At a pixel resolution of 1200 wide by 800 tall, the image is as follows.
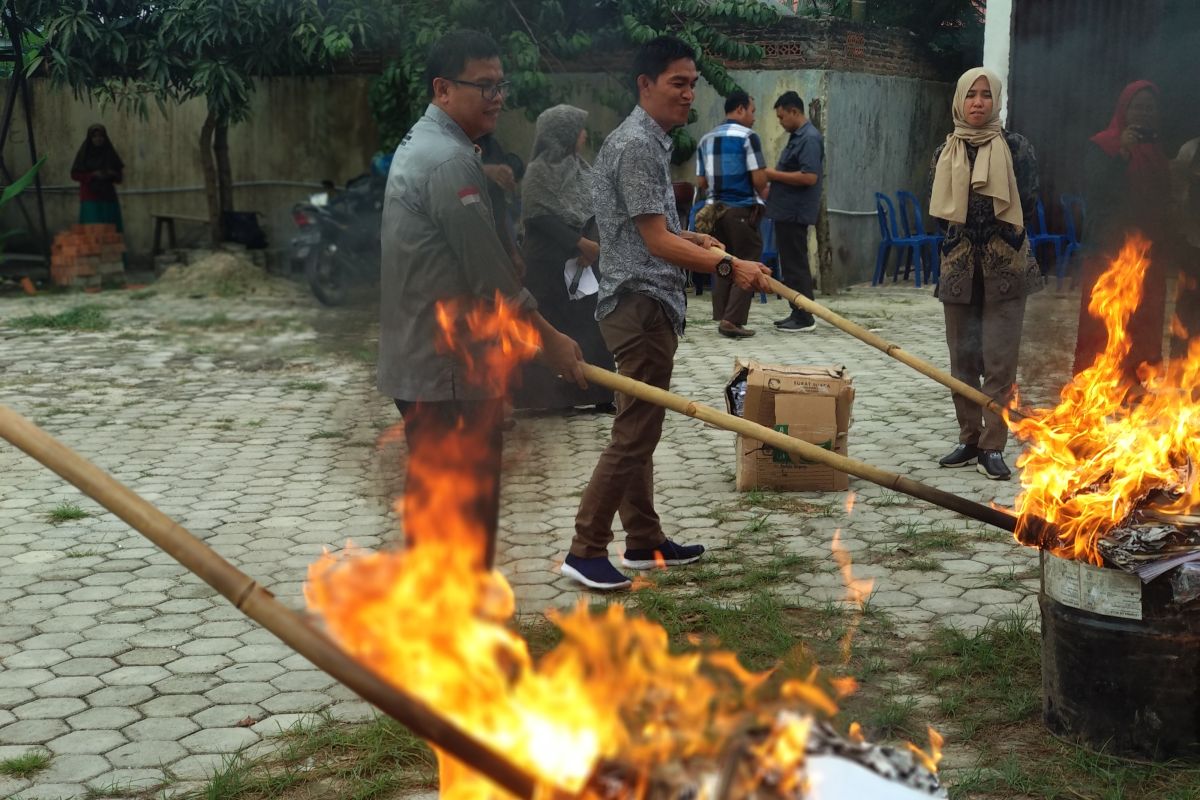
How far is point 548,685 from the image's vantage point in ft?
7.40

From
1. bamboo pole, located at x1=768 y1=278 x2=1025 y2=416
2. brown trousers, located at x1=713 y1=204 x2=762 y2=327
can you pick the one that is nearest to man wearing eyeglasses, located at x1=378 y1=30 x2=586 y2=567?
bamboo pole, located at x1=768 y1=278 x2=1025 y2=416

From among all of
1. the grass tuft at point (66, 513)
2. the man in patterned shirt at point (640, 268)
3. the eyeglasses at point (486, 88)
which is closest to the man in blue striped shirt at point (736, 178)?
the man in patterned shirt at point (640, 268)

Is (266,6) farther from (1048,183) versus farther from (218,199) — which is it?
(1048,183)

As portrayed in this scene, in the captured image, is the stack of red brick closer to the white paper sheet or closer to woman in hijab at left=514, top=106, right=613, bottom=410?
woman in hijab at left=514, top=106, right=613, bottom=410

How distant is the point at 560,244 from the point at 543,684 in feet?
20.4

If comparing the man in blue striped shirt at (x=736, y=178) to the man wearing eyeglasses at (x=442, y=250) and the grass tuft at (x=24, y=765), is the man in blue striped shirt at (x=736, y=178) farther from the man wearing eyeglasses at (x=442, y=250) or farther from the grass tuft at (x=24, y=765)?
the grass tuft at (x=24, y=765)

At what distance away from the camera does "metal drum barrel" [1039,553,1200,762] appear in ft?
11.4

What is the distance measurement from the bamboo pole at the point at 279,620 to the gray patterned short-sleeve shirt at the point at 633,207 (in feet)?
10.0

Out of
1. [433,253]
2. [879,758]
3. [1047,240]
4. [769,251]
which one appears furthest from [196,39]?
[879,758]

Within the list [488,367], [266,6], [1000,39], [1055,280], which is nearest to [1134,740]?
[488,367]

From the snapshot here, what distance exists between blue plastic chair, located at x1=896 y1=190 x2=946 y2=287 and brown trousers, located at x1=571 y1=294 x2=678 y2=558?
10971mm

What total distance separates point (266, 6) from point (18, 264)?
5.68m

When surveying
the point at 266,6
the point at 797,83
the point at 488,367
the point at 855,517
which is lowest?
the point at 855,517

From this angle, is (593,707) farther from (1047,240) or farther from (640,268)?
(1047,240)
